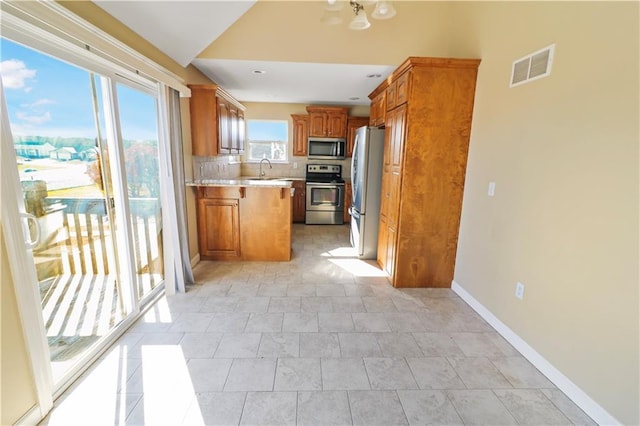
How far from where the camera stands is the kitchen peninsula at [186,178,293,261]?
11.8 ft

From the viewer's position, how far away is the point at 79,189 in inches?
71.9

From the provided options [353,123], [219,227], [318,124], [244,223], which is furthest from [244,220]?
[353,123]

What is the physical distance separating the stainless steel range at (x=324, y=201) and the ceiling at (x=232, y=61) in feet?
5.31

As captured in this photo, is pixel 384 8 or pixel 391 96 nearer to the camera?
pixel 384 8

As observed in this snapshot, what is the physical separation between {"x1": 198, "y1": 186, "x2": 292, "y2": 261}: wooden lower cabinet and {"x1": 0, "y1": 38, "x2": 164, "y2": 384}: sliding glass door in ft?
3.33

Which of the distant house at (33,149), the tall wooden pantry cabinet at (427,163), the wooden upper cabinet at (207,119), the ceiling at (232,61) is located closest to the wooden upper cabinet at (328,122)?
the ceiling at (232,61)

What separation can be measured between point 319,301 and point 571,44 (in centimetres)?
265

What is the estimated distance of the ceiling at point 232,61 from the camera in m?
2.25

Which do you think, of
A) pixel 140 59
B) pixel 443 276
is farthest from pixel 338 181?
pixel 140 59

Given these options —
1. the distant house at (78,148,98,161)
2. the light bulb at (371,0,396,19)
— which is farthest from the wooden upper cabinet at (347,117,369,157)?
the distant house at (78,148,98,161)

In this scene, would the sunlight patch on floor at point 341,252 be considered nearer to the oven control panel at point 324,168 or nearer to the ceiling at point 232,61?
the oven control panel at point 324,168

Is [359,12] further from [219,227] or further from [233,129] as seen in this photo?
[219,227]

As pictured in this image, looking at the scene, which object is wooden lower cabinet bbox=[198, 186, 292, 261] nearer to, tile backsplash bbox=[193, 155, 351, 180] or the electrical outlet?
tile backsplash bbox=[193, 155, 351, 180]

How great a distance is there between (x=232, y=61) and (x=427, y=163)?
8.30ft
